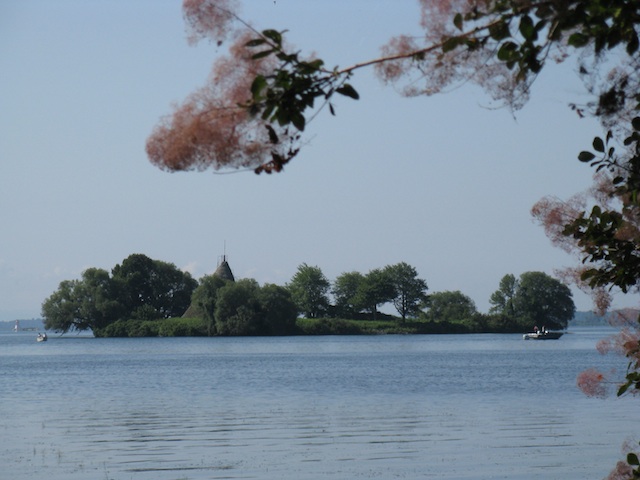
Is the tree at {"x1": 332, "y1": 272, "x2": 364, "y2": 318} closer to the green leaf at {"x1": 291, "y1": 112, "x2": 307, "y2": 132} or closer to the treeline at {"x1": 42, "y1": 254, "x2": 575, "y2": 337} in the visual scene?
the treeline at {"x1": 42, "y1": 254, "x2": 575, "y2": 337}

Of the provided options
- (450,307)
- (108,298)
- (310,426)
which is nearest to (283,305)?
(108,298)

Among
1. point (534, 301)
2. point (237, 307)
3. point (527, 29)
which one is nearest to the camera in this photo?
point (527, 29)

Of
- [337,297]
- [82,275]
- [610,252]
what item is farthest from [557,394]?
[337,297]

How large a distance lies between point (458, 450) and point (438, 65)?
1827cm

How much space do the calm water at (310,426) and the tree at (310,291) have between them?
9683 cm

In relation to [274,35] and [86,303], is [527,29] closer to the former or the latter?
[274,35]

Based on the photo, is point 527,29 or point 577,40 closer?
point 527,29

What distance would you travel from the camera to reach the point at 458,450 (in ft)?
73.5

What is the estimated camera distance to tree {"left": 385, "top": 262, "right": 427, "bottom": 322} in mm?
152625

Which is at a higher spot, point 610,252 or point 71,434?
point 610,252

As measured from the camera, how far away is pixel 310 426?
2797 cm

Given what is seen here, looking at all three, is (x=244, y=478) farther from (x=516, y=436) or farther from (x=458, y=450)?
(x=516, y=436)

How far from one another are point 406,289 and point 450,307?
762cm

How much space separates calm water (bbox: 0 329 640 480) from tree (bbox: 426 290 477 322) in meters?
101
